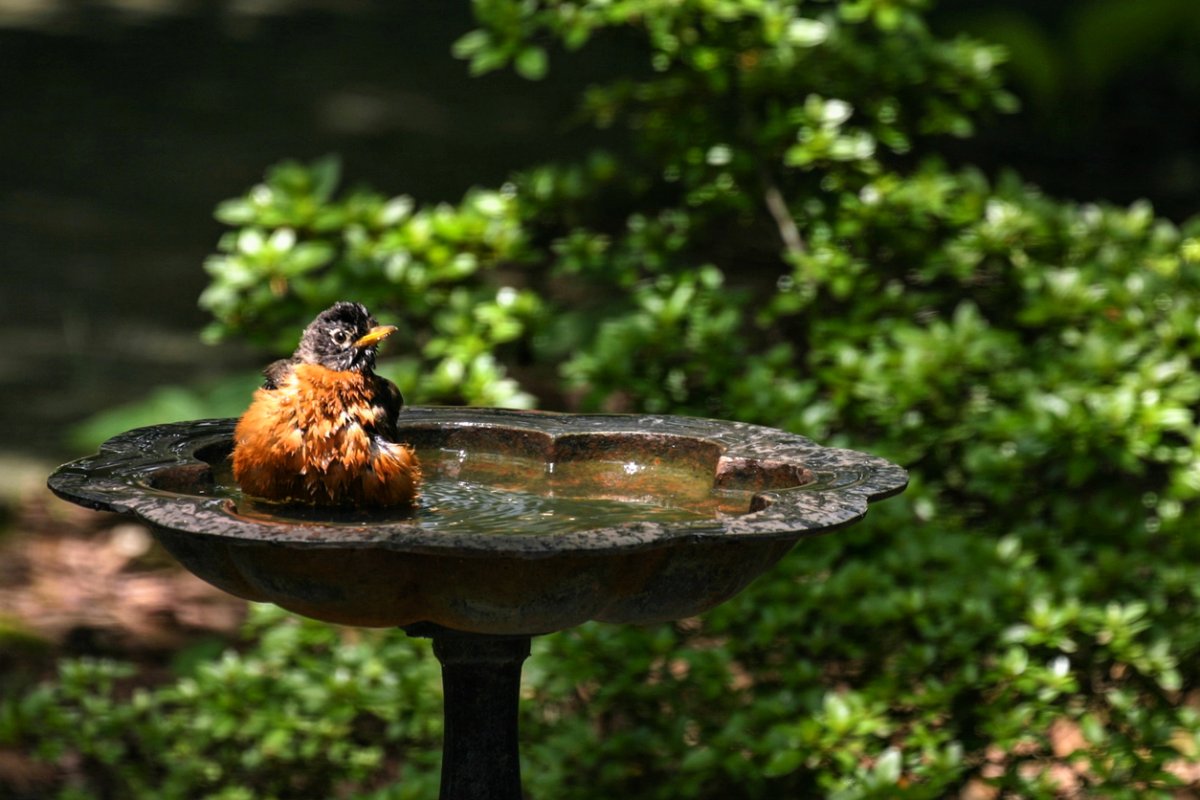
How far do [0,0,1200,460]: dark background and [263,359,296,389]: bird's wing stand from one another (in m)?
4.06

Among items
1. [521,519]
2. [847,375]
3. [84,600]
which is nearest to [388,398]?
[521,519]

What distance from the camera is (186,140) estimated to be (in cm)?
714

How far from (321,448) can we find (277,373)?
230 millimetres

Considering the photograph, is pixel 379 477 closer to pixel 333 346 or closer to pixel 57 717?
pixel 333 346

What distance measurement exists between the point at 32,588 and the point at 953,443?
343 cm

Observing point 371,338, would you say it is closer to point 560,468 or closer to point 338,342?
point 338,342

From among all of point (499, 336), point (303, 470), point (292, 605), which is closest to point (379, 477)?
point (303, 470)

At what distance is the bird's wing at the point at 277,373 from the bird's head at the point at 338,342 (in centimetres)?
4

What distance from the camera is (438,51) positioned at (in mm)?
7066

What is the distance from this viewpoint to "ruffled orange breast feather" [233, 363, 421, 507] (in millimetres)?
2658

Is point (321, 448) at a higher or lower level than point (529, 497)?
higher

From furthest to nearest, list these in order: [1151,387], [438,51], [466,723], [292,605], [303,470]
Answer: [438,51] < [1151,387] < [466,723] < [303,470] < [292,605]

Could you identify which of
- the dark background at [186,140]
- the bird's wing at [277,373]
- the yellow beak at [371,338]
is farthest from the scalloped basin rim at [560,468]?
the dark background at [186,140]

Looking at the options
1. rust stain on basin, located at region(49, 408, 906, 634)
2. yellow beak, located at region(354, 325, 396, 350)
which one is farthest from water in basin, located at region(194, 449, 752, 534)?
yellow beak, located at region(354, 325, 396, 350)
